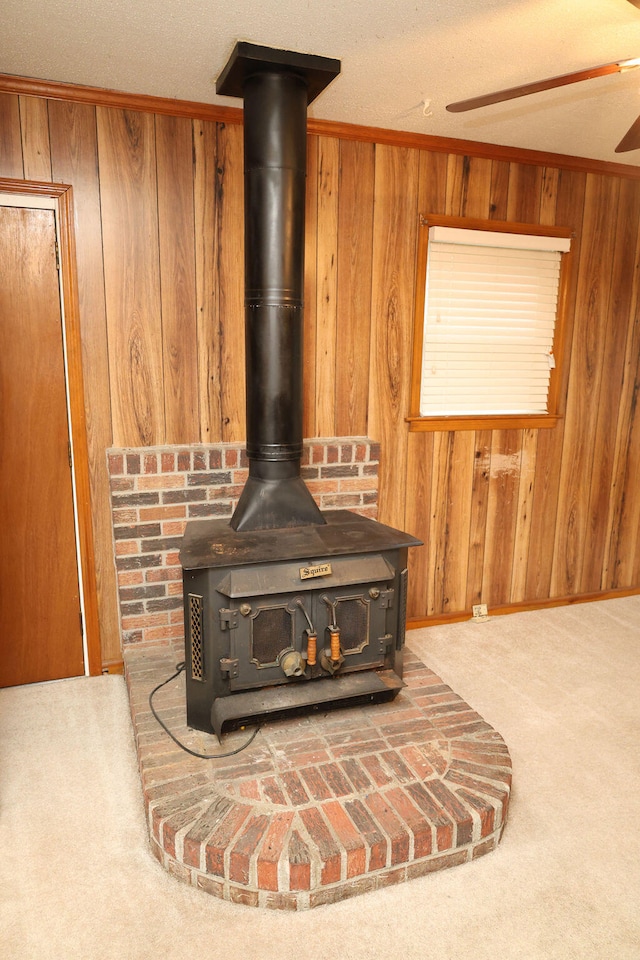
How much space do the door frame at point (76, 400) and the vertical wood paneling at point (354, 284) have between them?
3.74 feet

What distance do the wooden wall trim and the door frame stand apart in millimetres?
331

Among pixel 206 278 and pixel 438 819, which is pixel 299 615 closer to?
pixel 438 819

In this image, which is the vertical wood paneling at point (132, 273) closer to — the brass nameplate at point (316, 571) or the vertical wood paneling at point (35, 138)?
the vertical wood paneling at point (35, 138)

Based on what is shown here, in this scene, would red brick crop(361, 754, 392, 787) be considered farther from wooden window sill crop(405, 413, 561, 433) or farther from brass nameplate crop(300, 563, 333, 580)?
wooden window sill crop(405, 413, 561, 433)

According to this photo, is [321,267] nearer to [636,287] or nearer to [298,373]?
[298,373]

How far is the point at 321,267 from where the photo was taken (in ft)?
9.44

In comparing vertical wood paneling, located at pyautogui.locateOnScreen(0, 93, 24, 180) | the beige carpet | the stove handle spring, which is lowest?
the beige carpet

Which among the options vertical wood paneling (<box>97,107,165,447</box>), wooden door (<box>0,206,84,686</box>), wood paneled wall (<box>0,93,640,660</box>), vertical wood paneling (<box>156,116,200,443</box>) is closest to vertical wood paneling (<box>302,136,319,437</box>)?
wood paneled wall (<box>0,93,640,660</box>)

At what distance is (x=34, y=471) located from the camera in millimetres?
2646

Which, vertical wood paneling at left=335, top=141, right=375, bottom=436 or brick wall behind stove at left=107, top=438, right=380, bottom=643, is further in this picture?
vertical wood paneling at left=335, top=141, right=375, bottom=436

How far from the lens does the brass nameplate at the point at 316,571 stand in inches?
84.2

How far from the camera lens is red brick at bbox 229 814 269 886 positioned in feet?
5.60

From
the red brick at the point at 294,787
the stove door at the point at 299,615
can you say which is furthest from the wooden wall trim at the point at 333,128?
the red brick at the point at 294,787

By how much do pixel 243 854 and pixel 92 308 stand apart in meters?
2.04
